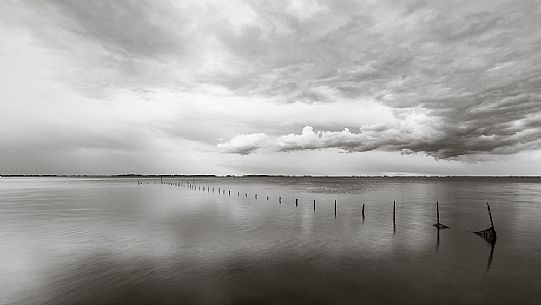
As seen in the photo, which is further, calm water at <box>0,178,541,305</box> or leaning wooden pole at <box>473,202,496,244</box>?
leaning wooden pole at <box>473,202,496,244</box>

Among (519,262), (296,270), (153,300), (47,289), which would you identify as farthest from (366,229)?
(47,289)

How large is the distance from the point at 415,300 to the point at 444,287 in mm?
3507

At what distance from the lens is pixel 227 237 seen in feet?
113

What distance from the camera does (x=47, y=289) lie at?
1892 cm

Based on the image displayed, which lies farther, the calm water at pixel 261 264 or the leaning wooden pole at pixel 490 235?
the leaning wooden pole at pixel 490 235

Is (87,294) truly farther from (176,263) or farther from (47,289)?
(176,263)

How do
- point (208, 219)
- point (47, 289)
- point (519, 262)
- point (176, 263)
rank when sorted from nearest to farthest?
point (47, 289) → point (176, 263) → point (519, 262) → point (208, 219)

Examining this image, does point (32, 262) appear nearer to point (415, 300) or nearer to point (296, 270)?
point (296, 270)

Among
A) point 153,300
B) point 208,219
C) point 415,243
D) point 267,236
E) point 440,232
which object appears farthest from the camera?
point 208,219

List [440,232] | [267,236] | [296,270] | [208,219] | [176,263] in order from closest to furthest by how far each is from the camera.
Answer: [296,270], [176,263], [267,236], [440,232], [208,219]

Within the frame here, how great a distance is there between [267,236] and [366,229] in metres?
13.7

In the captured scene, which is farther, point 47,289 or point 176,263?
point 176,263

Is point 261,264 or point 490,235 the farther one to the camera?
point 490,235

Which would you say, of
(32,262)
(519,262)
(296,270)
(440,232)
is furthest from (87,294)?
(440,232)
